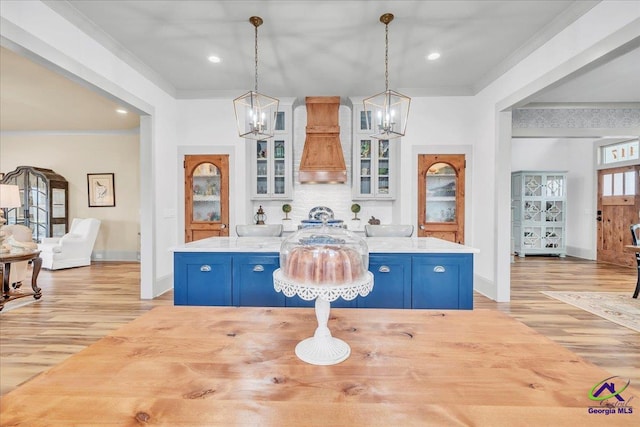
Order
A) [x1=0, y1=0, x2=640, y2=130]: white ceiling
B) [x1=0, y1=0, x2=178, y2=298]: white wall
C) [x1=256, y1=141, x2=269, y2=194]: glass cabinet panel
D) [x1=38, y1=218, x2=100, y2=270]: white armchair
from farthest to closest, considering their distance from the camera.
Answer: [x1=38, y1=218, x2=100, y2=270]: white armchair, [x1=256, y1=141, x2=269, y2=194]: glass cabinet panel, [x1=0, y1=0, x2=640, y2=130]: white ceiling, [x1=0, y1=0, x2=178, y2=298]: white wall

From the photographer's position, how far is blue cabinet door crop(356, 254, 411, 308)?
7.86 ft

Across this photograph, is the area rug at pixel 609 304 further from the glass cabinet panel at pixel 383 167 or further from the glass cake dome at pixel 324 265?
the glass cake dome at pixel 324 265

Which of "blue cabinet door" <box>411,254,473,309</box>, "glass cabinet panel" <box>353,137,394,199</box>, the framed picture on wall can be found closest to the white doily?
"blue cabinet door" <box>411,254,473,309</box>

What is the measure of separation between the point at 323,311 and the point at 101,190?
7.74 m

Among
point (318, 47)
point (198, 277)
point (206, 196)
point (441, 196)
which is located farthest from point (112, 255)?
point (441, 196)

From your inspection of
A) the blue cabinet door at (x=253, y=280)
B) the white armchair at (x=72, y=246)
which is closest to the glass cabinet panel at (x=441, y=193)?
the blue cabinet door at (x=253, y=280)

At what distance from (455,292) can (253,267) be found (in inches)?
63.8

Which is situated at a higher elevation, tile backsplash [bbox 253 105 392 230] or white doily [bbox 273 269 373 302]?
tile backsplash [bbox 253 105 392 230]

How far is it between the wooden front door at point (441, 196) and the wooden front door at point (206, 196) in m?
3.00

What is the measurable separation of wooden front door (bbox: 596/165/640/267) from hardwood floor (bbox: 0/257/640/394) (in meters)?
0.72

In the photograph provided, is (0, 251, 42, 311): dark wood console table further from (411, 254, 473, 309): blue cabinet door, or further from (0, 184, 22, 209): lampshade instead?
(411, 254, 473, 309): blue cabinet door

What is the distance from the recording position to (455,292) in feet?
7.88

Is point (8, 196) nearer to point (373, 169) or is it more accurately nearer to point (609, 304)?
point (373, 169)

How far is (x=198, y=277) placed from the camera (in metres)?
2.45
